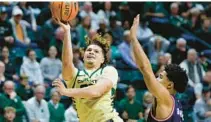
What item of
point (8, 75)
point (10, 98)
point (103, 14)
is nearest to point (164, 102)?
point (10, 98)

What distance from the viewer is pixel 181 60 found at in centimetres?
1430

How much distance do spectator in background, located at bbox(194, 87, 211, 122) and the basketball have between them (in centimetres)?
532

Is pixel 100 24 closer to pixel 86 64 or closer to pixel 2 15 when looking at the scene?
pixel 2 15

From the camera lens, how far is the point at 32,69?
13031 millimetres

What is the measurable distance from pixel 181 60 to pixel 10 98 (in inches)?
174

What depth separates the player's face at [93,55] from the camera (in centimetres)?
701

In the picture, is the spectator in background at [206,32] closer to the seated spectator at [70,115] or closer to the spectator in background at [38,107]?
the seated spectator at [70,115]

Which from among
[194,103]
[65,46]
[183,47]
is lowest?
[194,103]

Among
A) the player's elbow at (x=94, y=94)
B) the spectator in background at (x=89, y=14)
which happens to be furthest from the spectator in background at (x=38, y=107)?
the player's elbow at (x=94, y=94)

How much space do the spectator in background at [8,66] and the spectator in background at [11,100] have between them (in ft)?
3.58

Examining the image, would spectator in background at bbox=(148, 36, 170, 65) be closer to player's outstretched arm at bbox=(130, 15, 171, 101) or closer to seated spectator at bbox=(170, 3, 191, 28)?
seated spectator at bbox=(170, 3, 191, 28)

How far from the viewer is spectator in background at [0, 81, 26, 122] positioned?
11.3 meters

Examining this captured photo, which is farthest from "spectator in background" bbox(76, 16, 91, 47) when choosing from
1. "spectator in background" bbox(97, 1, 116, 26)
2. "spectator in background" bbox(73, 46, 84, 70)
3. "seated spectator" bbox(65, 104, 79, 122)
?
"seated spectator" bbox(65, 104, 79, 122)

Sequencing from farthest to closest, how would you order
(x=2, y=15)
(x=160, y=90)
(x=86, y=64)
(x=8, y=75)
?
(x=2, y=15)
(x=8, y=75)
(x=86, y=64)
(x=160, y=90)
